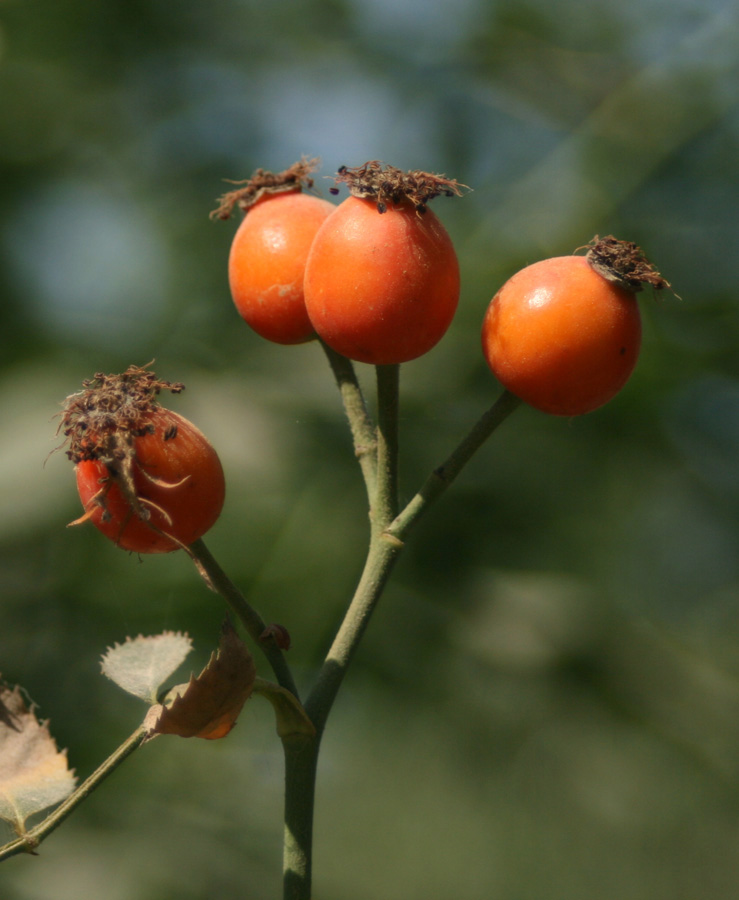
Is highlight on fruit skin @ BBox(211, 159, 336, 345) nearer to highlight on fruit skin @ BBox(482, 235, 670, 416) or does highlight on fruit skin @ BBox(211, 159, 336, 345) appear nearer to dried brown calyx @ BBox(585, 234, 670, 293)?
highlight on fruit skin @ BBox(482, 235, 670, 416)

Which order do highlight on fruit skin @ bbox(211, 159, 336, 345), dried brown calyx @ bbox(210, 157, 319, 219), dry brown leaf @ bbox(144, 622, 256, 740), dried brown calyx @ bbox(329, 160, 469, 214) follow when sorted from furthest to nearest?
dried brown calyx @ bbox(210, 157, 319, 219), highlight on fruit skin @ bbox(211, 159, 336, 345), dried brown calyx @ bbox(329, 160, 469, 214), dry brown leaf @ bbox(144, 622, 256, 740)

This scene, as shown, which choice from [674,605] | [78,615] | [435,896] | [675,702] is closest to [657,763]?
[675,702]

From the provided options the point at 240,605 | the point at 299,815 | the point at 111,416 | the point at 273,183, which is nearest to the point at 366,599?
the point at 240,605

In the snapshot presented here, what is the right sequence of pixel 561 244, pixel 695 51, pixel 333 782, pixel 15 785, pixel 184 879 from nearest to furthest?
pixel 15 785 < pixel 184 879 < pixel 333 782 < pixel 561 244 < pixel 695 51

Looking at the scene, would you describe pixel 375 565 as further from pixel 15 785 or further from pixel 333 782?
pixel 333 782

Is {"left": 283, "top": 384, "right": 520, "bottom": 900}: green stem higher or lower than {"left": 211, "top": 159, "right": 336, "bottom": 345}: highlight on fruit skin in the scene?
lower

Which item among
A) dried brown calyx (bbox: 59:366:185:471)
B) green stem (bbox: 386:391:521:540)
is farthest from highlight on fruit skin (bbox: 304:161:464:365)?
dried brown calyx (bbox: 59:366:185:471)

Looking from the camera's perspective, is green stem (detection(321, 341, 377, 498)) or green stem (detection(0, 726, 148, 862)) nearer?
green stem (detection(0, 726, 148, 862))
